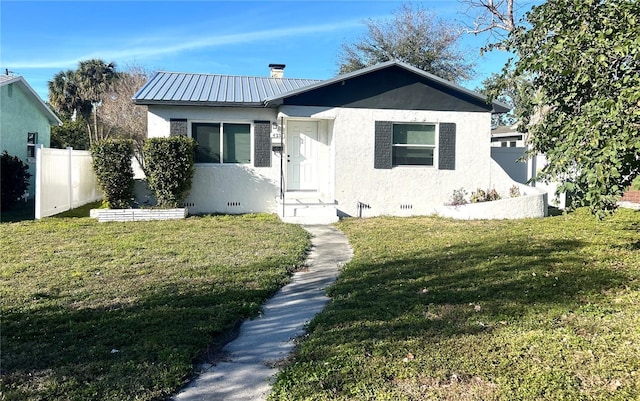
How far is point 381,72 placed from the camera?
500 inches

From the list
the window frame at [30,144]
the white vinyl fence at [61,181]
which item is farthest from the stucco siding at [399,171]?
the window frame at [30,144]

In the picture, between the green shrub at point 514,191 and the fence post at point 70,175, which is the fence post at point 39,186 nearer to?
the fence post at point 70,175

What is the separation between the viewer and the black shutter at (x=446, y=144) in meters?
13.0

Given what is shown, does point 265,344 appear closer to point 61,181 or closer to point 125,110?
point 61,181

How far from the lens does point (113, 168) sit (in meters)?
11.4

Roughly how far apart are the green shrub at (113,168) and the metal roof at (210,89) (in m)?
1.30

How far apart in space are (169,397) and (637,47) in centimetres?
519

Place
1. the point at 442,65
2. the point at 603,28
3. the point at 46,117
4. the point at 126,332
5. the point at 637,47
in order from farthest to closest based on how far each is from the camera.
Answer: the point at 442,65 → the point at 46,117 → the point at 603,28 → the point at 637,47 → the point at 126,332

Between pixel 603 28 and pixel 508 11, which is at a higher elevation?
pixel 508 11

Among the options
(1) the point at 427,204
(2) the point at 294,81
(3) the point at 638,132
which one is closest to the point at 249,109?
(2) the point at 294,81

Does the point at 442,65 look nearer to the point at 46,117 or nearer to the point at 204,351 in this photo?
the point at 46,117

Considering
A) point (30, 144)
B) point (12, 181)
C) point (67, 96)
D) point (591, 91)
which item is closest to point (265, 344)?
point (591, 91)

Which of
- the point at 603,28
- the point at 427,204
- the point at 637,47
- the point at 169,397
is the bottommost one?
the point at 169,397

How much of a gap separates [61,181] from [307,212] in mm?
6599
